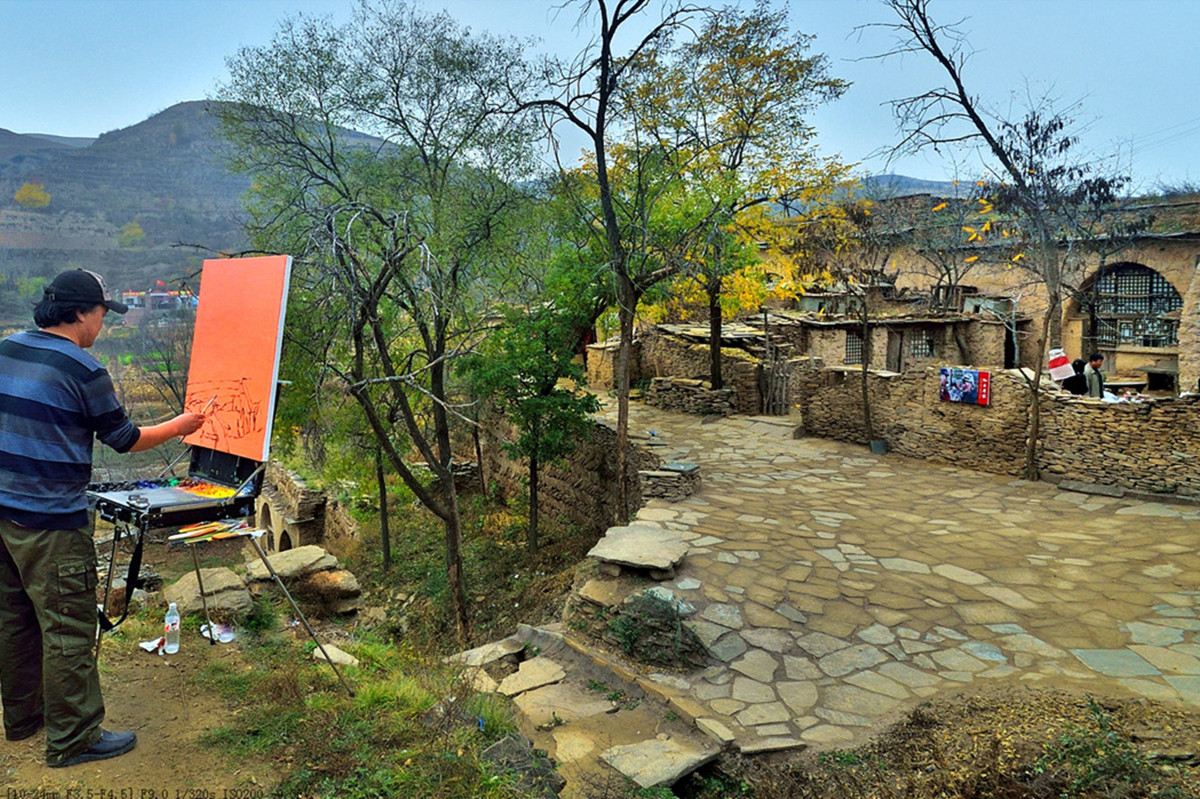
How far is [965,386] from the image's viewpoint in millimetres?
10555

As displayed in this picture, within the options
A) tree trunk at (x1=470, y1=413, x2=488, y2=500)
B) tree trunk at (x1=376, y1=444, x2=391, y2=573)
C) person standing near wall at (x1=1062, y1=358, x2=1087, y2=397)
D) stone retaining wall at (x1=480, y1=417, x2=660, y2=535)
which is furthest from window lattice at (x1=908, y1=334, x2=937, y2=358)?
tree trunk at (x1=376, y1=444, x2=391, y2=573)

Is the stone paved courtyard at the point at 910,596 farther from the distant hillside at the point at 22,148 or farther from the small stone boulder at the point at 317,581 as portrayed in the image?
the distant hillside at the point at 22,148

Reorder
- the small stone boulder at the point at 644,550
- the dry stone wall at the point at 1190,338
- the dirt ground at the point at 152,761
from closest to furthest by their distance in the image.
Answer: the dirt ground at the point at 152,761 < the small stone boulder at the point at 644,550 < the dry stone wall at the point at 1190,338

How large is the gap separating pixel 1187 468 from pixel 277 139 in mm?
13874

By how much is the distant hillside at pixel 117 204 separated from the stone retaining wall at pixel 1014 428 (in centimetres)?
1677

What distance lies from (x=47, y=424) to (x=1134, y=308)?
29.6 m

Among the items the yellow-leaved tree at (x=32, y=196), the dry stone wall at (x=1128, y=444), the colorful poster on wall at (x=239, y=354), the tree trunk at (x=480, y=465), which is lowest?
the tree trunk at (x=480, y=465)

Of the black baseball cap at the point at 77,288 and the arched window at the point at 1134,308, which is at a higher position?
the arched window at the point at 1134,308

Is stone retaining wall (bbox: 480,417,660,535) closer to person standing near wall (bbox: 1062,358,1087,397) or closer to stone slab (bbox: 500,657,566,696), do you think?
stone slab (bbox: 500,657,566,696)

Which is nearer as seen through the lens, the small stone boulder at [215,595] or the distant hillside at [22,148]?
the small stone boulder at [215,595]

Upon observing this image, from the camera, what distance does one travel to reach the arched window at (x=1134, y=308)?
22719 mm

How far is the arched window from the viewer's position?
74.5ft

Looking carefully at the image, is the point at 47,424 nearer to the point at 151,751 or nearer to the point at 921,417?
the point at 151,751

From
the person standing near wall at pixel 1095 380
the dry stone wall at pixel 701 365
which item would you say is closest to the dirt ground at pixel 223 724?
the person standing near wall at pixel 1095 380
